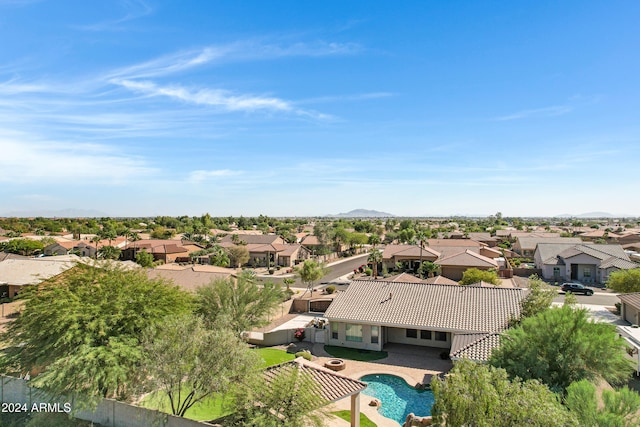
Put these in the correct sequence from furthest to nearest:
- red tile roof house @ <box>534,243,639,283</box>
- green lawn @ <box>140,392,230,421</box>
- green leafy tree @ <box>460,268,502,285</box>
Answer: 1. red tile roof house @ <box>534,243,639,283</box>
2. green leafy tree @ <box>460,268,502,285</box>
3. green lawn @ <box>140,392,230,421</box>

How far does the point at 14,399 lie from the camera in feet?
66.1

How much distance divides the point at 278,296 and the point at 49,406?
1781 cm

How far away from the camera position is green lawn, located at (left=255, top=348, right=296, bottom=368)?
29.9m

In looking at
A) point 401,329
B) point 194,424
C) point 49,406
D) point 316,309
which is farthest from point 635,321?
point 49,406

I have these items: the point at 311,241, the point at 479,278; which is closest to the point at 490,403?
the point at 479,278

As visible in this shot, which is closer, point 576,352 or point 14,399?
point 576,352

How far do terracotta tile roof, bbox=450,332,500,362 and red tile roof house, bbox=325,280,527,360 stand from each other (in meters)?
1.20

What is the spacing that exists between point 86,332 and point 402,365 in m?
20.0

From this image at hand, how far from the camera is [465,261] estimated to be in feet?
192

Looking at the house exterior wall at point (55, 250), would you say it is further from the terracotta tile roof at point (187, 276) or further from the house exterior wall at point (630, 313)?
the house exterior wall at point (630, 313)

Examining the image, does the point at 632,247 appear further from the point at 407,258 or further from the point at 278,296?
the point at 278,296

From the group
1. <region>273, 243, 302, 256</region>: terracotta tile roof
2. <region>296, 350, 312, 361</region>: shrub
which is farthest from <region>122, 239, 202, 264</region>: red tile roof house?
<region>296, 350, 312, 361</region>: shrub

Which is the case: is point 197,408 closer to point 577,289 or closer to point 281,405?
point 281,405

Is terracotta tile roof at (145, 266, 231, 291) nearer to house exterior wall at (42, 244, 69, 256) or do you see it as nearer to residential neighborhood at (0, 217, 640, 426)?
residential neighborhood at (0, 217, 640, 426)
